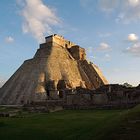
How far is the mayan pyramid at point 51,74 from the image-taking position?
56.5 m

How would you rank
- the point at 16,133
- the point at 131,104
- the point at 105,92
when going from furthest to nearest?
the point at 105,92 → the point at 131,104 → the point at 16,133

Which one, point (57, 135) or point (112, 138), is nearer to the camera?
point (112, 138)

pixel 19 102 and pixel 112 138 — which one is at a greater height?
pixel 19 102

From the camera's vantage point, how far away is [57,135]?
15398mm

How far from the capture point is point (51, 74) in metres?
61.5

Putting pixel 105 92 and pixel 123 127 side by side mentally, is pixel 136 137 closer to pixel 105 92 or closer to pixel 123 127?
pixel 123 127

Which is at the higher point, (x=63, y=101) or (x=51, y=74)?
(x=51, y=74)

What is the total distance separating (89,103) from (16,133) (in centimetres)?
2498

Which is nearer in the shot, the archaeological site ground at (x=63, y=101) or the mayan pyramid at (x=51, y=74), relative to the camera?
the archaeological site ground at (x=63, y=101)

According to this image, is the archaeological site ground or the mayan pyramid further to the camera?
the mayan pyramid

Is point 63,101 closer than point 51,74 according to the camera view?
Yes

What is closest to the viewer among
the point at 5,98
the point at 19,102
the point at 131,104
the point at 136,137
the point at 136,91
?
the point at 136,137

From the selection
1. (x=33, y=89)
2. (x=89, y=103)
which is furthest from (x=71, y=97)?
(x=33, y=89)

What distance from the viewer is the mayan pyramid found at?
56.5 m
